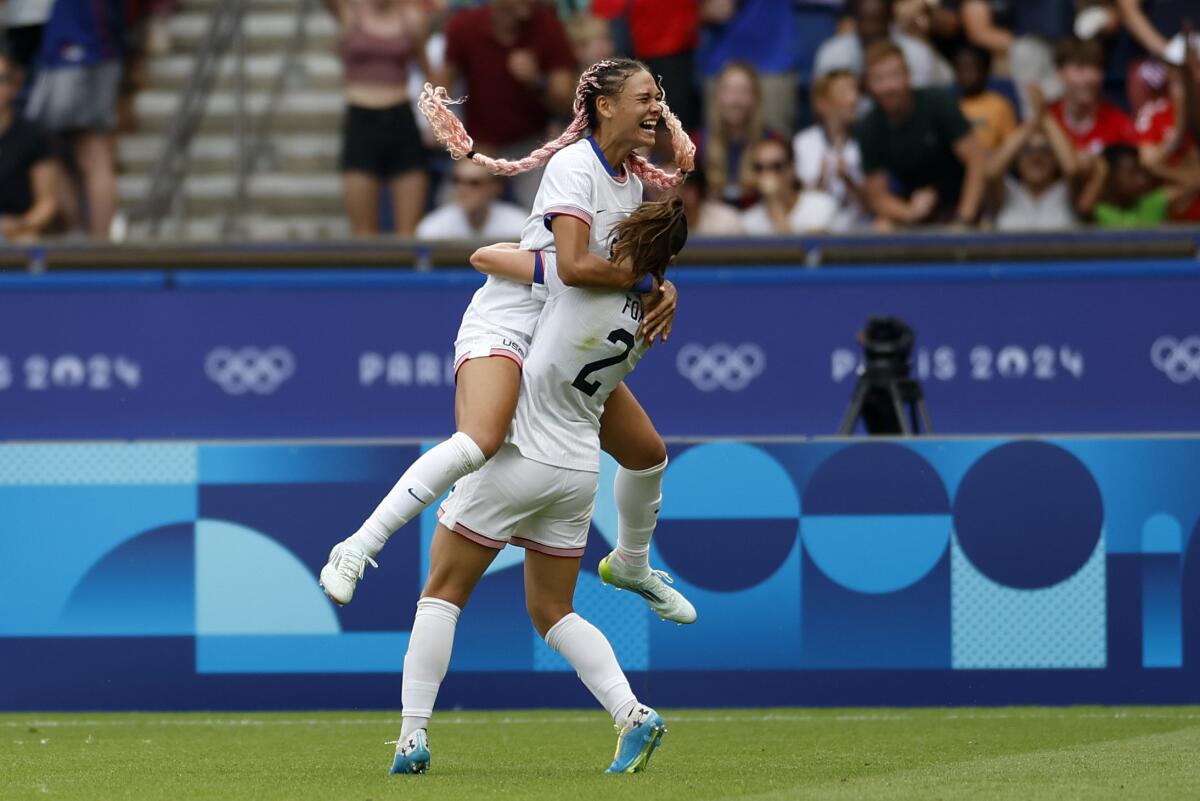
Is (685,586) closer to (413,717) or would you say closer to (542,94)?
(413,717)

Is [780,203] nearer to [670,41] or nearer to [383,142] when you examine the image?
[670,41]

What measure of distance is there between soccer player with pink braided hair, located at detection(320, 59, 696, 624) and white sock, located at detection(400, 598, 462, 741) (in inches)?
12.7

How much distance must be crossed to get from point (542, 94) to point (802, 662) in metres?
5.42

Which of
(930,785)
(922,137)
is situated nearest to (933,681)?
(930,785)

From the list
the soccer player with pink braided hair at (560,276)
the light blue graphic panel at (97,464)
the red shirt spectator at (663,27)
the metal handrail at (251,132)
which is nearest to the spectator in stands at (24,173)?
the metal handrail at (251,132)

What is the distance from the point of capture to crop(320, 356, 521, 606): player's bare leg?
19.9ft

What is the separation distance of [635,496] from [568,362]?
75 cm

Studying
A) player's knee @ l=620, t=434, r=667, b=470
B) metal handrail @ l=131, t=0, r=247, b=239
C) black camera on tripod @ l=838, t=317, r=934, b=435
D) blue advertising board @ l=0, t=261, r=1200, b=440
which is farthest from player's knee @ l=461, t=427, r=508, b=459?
metal handrail @ l=131, t=0, r=247, b=239

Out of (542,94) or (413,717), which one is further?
(542,94)

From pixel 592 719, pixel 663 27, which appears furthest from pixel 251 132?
pixel 592 719

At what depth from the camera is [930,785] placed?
19.4 ft

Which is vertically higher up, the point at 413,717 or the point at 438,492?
the point at 438,492

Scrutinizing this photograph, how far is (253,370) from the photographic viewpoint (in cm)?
1235

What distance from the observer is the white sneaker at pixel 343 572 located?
5875mm
